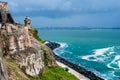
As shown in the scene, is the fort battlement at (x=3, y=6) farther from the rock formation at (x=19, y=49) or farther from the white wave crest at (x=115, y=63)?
the white wave crest at (x=115, y=63)

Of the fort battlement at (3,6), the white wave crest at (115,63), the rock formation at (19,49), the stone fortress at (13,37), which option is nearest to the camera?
the stone fortress at (13,37)

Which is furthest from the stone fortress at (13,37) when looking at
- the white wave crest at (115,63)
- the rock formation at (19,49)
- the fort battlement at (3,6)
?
the white wave crest at (115,63)

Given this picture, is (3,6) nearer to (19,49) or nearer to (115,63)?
(19,49)

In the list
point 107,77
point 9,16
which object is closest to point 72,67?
point 107,77

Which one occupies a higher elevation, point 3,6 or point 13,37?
point 3,6

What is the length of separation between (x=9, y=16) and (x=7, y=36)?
11.2 meters

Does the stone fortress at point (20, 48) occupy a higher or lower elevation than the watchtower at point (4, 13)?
lower

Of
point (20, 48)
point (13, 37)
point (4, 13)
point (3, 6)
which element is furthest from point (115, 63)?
point (13, 37)

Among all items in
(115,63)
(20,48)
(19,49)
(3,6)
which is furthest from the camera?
(115,63)

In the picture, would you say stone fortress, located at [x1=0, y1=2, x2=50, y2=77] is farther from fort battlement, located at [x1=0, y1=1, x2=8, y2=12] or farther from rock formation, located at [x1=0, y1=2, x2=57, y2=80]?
fort battlement, located at [x1=0, y1=1, x2=8, y2=12]

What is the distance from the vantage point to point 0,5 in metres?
59.0

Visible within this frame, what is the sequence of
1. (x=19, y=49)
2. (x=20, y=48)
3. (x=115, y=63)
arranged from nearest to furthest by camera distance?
(x=19, y=49)
(x=20, y=48)
(x=115, y=63)

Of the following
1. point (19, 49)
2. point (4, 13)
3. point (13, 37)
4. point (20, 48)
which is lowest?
point (19, 49)

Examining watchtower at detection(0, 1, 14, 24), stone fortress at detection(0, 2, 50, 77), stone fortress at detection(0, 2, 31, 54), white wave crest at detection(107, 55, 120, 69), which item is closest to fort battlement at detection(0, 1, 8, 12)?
watchtower at detection(0, 1, 14, 24)
